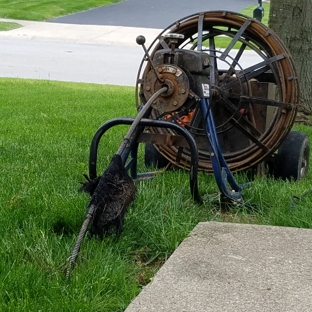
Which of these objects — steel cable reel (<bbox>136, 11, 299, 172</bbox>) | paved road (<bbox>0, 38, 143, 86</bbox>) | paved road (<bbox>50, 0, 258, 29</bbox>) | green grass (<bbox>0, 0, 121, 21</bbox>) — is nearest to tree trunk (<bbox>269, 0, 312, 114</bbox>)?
steel cable reel (<bbox>136, 11, 299, 172</bbox>)

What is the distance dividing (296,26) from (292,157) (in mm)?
2600

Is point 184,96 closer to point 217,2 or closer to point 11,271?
point 11,271

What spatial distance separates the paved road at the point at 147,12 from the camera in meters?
26.3

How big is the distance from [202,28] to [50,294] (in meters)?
2.72

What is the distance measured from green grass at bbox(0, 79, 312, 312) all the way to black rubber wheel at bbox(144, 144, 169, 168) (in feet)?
1.06

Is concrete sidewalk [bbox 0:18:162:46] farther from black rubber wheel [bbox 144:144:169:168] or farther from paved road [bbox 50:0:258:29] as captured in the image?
black rubber wheel [bbox 144:144:169:168]

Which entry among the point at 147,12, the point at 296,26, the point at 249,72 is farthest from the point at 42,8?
the point at 249,72

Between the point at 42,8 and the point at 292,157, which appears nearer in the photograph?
the point at 292,157

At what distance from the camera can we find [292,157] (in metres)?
4.81

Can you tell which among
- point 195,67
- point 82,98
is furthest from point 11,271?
point 82,98

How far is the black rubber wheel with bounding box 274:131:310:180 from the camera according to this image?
481 cm

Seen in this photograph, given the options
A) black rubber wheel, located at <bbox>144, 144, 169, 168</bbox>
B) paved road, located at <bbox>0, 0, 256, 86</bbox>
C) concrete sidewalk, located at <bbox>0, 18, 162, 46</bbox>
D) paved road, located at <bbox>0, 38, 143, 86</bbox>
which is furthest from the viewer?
concrete sidewalk, located at <bbox>0, 18, 162, 46</bbox>

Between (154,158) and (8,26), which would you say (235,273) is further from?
(8,26)

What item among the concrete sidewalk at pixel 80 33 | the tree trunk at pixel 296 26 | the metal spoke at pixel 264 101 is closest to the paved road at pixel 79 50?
the concrete sidewalk at pixel 80 33
